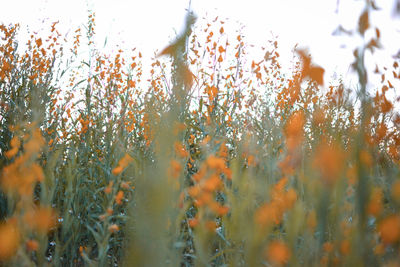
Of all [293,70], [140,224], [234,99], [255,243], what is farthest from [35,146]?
[293,70]

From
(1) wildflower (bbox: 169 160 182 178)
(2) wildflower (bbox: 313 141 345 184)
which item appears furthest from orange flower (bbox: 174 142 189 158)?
(2) wildflower (bbox: 313 141 345 184)

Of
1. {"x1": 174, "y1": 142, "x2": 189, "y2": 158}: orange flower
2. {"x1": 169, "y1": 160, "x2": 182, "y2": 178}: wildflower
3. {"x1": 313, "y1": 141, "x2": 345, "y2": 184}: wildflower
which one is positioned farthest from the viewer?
{"x1": 174, "y1": 142, "x2": 189, "y2": 158}: orange flower

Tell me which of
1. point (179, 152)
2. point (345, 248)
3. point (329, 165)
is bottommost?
point (345, 248)

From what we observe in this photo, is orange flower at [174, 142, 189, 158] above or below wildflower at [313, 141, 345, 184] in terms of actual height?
above

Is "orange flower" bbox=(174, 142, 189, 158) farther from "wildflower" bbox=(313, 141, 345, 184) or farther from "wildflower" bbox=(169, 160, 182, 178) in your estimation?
A: "wildflower" bbox=(313, 141, 345, 184)

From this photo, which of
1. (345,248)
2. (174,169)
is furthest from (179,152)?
(345,248)

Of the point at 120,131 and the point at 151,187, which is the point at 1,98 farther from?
the point at 151,187

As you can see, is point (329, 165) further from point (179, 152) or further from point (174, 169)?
point (179, 152)

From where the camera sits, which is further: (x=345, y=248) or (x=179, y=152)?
(x=179, y=152)

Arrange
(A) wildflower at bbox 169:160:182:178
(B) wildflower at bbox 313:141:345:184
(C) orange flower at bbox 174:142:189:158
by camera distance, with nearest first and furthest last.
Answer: (B) wildflower at bbox 313:141:345:184
(A) wildflower at bbox 169:160:182:178
(C) orange flower at bbox 174:142:189:158

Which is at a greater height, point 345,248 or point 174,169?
point 174,169

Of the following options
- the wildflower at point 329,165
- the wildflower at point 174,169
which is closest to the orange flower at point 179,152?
the wildflower at point 174,169

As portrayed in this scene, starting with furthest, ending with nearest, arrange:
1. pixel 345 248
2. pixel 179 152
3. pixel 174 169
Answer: pixel 179 152
pixel 174 169
pixel 345 248

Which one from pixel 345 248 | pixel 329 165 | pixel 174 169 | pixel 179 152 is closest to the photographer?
pixel 329 165
